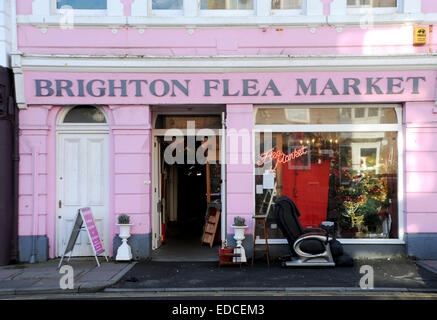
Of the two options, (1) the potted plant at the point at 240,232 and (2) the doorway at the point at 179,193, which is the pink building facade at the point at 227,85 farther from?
(2) the doorway at the point at 179,193

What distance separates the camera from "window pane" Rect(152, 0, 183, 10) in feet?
29.2

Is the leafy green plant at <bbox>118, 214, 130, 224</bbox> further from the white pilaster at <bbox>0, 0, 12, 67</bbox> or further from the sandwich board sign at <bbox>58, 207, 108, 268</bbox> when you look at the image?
the white pilaster at <bbox>0, 0, 12, 67</bbox>

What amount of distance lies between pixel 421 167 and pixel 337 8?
141 inches

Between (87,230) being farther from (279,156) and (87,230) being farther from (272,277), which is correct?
(279,156)

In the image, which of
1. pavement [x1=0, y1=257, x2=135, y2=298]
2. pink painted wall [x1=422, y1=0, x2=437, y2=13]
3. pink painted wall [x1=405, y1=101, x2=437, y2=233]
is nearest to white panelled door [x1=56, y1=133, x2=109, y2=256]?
pavement [x1=0, y1=257, x2=135, y2=298]

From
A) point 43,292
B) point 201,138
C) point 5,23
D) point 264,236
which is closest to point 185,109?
point 201,138

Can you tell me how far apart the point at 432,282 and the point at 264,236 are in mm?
3172

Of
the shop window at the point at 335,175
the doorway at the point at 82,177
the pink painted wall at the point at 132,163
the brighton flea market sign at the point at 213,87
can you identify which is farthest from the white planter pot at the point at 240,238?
the doorway at the point at 82,177

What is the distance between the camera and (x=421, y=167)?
8.55m

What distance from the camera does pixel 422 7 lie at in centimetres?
856

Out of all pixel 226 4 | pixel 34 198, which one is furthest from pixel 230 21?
pixel 34 198

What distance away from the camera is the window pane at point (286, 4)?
29.1 feet

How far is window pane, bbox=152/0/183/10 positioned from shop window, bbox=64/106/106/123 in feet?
8.15
